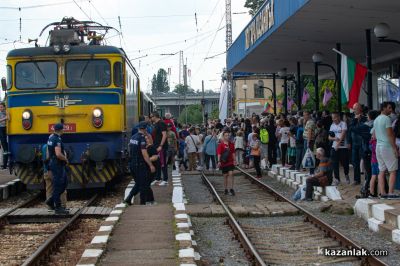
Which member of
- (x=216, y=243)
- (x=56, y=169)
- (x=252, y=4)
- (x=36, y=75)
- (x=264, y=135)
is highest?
(x=252, y=4)

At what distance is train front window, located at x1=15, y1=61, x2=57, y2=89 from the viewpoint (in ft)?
53.4

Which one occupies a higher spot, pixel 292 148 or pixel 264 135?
pixel 264 135

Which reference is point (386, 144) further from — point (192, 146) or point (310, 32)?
point (192, 146)

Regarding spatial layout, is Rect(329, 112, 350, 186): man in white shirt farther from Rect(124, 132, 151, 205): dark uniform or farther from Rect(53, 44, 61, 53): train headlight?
Rect(53, 44, 61, 53): train headlight

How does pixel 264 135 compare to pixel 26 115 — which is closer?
pixel 26 115

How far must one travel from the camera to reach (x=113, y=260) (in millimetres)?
7988

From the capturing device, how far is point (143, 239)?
9.33m

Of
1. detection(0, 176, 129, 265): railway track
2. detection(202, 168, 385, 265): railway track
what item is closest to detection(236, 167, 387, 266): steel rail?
detection(202, 168, 385, 265): railway track

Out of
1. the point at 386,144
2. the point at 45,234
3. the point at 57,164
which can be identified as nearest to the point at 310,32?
the point at 386,144

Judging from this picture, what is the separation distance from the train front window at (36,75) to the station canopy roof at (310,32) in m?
5.86

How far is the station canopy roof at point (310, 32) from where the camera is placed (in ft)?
50.1

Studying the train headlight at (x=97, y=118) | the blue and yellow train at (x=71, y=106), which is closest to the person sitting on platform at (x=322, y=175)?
the blue and yellow train at (x=71, y=106)

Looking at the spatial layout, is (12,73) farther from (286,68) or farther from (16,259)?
(286,68)

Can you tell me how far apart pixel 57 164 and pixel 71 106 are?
3.45 m
